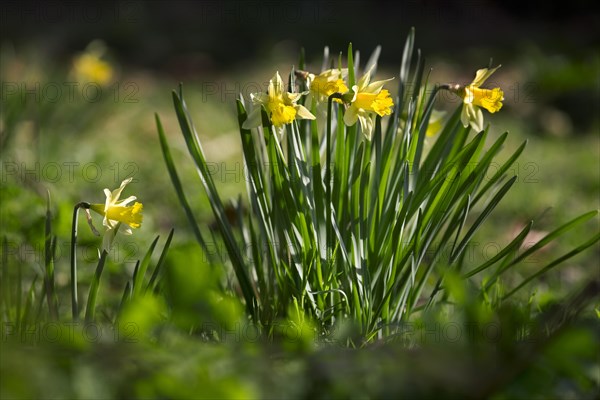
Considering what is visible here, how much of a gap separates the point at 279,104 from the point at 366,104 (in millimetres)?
154

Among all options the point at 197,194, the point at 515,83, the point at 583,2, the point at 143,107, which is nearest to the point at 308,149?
the point at 197,194

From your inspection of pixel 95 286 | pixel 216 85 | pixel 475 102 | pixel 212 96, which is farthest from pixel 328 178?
pixel 216 85

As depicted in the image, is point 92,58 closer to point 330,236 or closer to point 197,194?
point 197,194

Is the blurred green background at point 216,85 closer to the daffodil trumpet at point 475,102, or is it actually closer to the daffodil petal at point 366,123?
the daffodil petal at point 366,123

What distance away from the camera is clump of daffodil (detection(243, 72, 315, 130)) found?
1.16 metres

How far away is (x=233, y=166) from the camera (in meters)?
3.75

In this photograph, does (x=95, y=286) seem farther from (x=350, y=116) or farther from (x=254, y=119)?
(x=350, y=116)

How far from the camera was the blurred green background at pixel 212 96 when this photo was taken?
6.77 ft

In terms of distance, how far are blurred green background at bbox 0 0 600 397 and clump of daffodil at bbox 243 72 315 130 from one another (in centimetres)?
26

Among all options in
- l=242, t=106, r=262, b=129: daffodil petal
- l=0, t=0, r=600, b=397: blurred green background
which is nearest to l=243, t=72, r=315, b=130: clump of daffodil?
l=242, t=106, r=262, b=129: daffodil petal

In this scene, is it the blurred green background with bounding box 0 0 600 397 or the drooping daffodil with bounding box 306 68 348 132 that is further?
the blurred green background with bounding box 0 0 600 397

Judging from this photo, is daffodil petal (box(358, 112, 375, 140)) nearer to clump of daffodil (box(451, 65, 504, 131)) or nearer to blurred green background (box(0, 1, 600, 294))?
clump of daffodil (box(451, 65, 504, 131))

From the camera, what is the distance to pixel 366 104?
1.20 metres

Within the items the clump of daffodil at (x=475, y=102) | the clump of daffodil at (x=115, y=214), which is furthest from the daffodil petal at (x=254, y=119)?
the clump of daffodil at (x=475, y=102)
